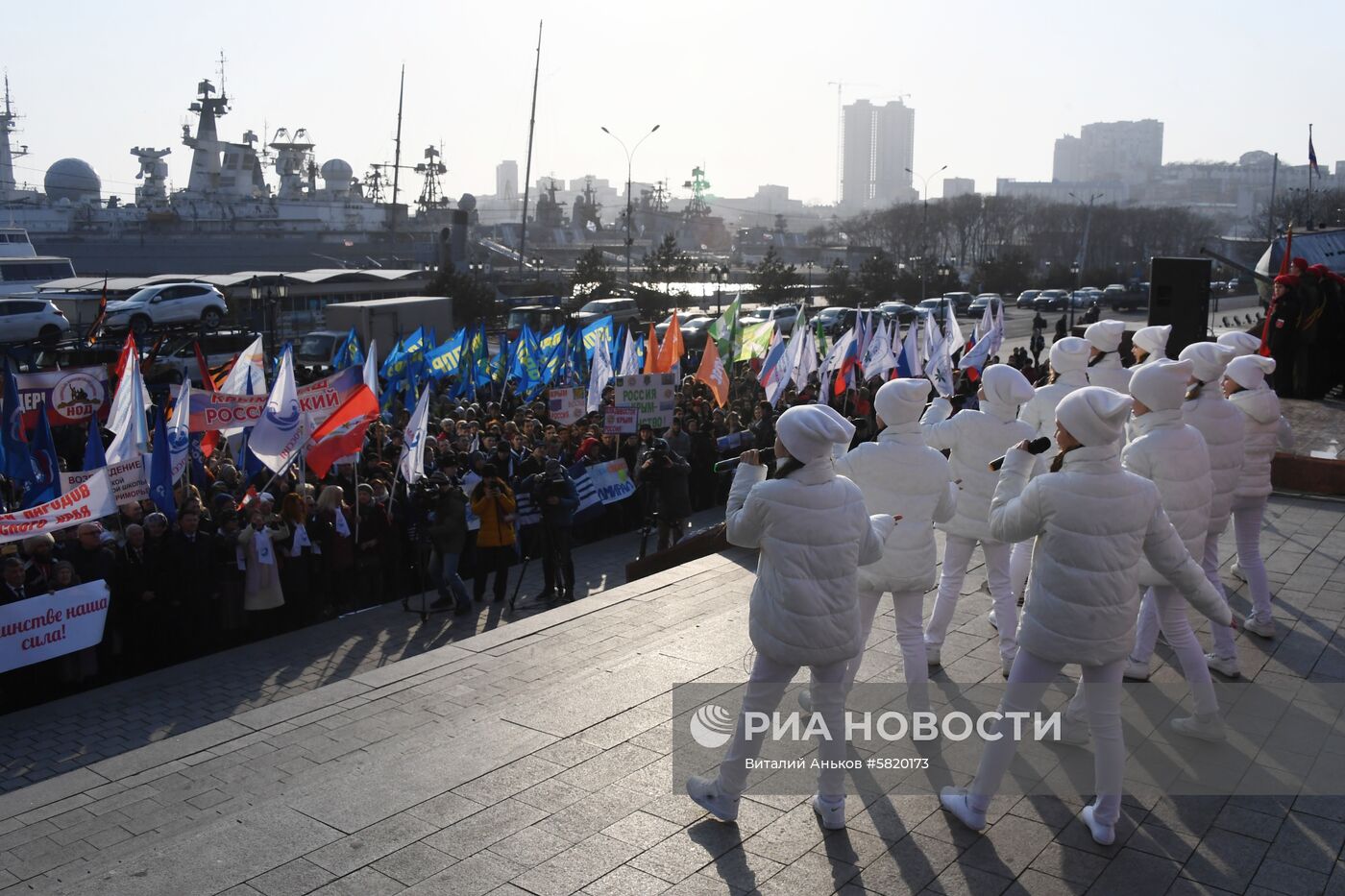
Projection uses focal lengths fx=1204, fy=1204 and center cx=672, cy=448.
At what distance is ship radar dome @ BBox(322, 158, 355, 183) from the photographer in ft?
272

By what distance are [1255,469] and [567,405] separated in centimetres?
935

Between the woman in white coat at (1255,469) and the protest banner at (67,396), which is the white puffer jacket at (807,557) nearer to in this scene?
the woman in white coat at (1255,469)

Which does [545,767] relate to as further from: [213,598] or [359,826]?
[213,598]

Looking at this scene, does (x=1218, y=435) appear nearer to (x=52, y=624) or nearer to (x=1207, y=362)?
(x=1207, y=362)

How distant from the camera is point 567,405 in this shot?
50.6 feet

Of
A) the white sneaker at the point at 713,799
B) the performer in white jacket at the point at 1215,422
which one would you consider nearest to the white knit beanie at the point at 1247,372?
the performer in white jacket at the point at 1215,422

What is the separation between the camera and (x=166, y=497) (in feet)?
33.2

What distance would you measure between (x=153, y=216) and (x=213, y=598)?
210 ft

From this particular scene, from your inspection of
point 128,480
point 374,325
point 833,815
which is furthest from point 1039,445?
point 374,325

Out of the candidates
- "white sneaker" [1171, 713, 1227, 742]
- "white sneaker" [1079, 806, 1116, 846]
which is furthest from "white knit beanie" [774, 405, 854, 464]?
"white sneaker" [1171, 713, 1227, 742]

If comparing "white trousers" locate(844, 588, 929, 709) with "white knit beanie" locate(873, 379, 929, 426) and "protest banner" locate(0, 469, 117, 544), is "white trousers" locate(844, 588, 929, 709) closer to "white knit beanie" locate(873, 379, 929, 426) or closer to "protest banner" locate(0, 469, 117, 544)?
"white knit beanie" locate(873, 379, 929, 426)

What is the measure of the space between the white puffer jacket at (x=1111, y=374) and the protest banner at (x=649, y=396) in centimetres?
621

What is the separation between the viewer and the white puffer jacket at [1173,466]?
19.4 feet

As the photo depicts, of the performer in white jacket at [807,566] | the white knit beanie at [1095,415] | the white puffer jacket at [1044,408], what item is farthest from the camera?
the white puffer jacket at [1044,408]
